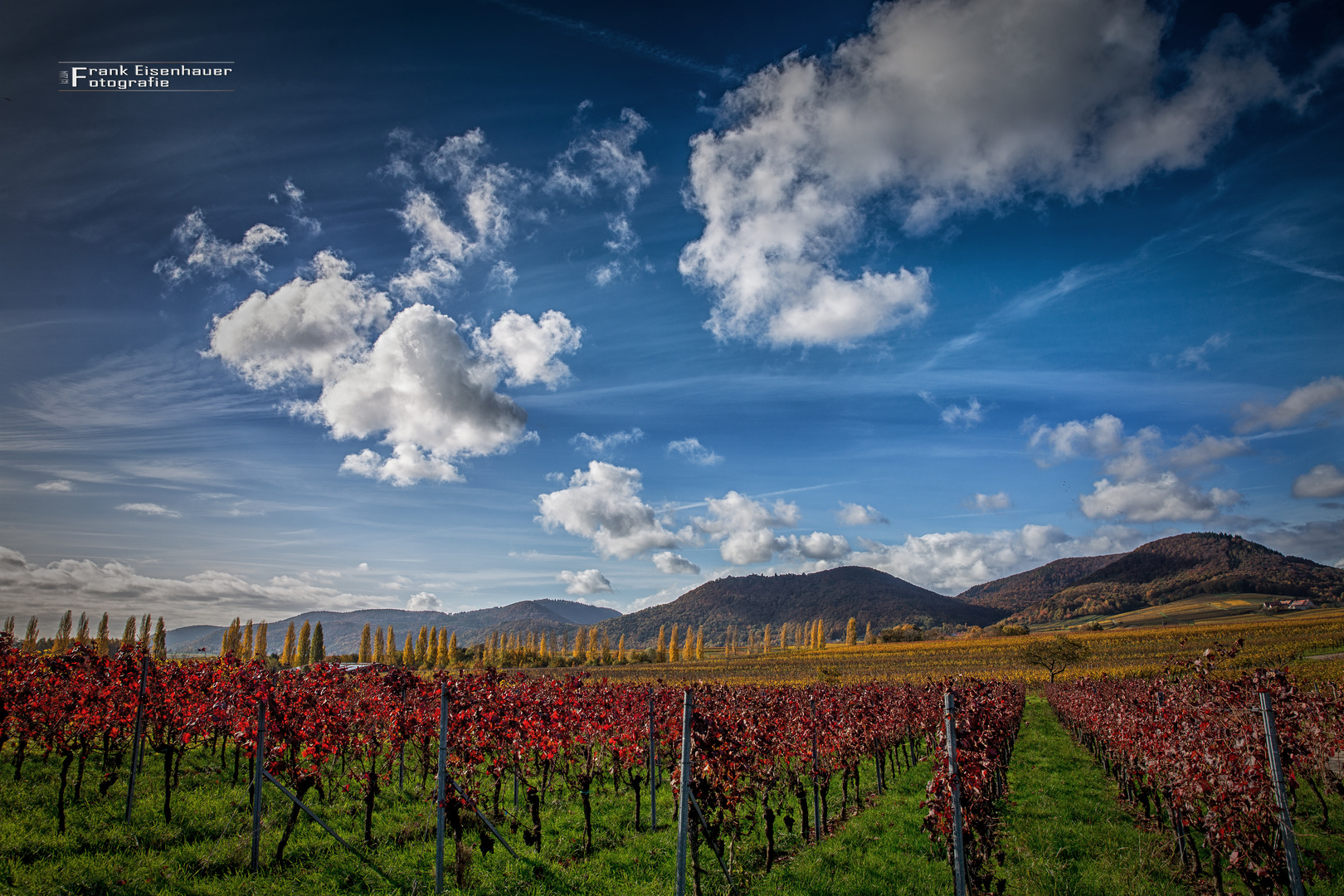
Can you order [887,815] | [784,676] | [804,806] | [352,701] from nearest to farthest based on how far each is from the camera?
1. [804,806]
2. [887,815]
3. [352,701]
4. [784,676]

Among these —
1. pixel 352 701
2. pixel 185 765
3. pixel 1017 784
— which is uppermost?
pixel 352 701

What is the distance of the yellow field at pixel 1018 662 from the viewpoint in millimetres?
55875

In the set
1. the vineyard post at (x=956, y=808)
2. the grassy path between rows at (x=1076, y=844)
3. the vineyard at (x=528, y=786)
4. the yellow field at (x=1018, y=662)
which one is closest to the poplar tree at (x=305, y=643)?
the yellow field at (x=1018, y=662)

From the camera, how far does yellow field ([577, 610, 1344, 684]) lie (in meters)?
55.9

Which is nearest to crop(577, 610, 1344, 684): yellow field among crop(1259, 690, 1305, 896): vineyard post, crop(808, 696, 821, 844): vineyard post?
crop(808, 696, 821, 844): vineyard post

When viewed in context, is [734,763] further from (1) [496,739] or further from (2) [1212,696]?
(2) [1212,696]

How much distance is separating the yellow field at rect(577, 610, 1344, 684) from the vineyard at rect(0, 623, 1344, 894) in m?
40.5

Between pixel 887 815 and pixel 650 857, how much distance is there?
6024 millimetres

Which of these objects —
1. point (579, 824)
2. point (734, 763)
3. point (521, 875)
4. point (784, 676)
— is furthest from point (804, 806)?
point (784, 676)

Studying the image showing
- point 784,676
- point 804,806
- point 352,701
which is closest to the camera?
point 804,806

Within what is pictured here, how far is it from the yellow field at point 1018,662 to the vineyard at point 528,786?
133 feet

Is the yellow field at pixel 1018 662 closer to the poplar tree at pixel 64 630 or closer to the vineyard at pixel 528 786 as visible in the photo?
the vineyard at pixel 528 786

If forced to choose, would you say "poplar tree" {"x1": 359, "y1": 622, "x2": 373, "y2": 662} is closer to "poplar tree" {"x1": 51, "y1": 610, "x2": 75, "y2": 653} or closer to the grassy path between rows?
"poplar tree" {"x1": 51, "y1": 610, "x2": 75, "y2": 653}

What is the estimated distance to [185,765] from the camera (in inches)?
590
